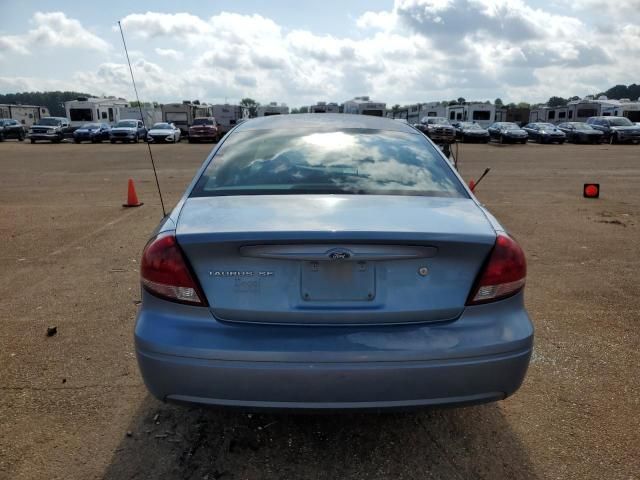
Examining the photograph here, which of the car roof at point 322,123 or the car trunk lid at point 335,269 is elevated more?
the car roof at point 322,123

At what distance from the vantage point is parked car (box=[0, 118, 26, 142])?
137 ft

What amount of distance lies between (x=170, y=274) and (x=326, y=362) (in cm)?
78

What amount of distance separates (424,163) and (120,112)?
167 ft

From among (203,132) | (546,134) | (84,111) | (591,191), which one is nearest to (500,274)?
(591,191)

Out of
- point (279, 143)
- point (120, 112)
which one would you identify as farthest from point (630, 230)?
point (120, 112)

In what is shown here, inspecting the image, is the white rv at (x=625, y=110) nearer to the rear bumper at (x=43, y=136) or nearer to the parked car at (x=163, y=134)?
the parked car at (x=163, y=134)

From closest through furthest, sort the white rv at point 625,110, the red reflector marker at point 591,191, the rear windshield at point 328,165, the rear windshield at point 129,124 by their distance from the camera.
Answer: the rear windshield at point 328,165, the red reflector marker at point 591,191, the rear windshield at point 129,124, the white rv at point 625,110

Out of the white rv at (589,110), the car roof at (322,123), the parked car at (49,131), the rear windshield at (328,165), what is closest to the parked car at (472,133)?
the white rv at (589,110)

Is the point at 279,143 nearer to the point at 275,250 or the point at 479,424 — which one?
the point at 275,250

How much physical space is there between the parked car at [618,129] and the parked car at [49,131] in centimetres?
3833

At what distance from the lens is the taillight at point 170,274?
2.34 meters

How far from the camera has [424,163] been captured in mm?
3242

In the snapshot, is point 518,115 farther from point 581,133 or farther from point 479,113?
point 581,133

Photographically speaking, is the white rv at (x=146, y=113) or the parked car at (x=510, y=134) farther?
the white rv at (x=146, y=113)
